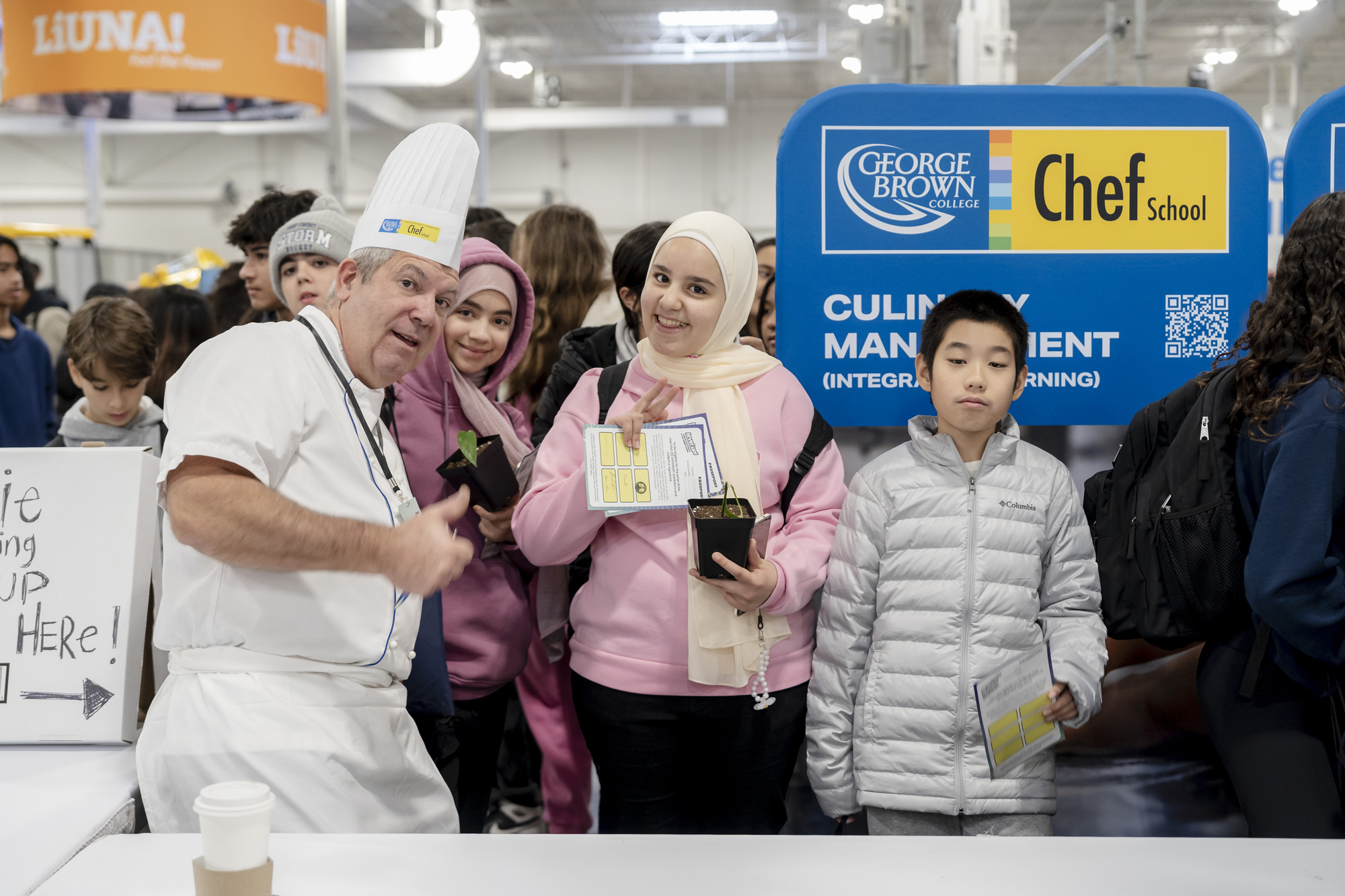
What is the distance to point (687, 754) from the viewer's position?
83.3 inches

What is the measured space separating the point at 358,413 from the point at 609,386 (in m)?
0.59

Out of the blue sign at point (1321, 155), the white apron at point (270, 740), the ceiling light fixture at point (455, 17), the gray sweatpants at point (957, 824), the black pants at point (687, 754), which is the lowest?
the gray sweatpants at point (957, 824)

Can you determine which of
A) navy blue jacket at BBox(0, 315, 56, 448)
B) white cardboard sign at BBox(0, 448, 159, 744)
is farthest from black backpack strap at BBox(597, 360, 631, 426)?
navy blue jacket at BBox(0, 315, 56, 448)

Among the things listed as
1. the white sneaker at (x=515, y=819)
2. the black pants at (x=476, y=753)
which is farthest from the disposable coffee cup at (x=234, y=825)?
the white sneaker at (x=515, y=819)

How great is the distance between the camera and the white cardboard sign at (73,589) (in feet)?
6.07

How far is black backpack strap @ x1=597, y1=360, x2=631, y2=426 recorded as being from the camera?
2.14 meters

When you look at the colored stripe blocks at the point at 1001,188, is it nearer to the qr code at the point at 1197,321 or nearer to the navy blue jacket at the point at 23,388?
the qr code at the point at 1197,321

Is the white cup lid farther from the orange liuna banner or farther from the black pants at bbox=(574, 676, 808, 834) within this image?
the orange liuna banner

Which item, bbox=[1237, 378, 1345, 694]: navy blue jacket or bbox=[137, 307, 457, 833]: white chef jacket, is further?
bbox=[1237, 378, 1345, 694]: navy blue jacket

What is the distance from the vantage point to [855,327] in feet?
7.93

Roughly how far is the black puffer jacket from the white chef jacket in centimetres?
87

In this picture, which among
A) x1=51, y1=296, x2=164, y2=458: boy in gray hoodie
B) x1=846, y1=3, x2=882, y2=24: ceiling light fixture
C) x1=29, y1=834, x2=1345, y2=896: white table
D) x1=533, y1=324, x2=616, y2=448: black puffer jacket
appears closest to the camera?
x1=29, y1=834, x2=1345, y2=896: white table

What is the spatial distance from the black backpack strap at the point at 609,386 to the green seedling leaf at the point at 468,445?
0.25 m

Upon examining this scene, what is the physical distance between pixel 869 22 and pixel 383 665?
7863mm
